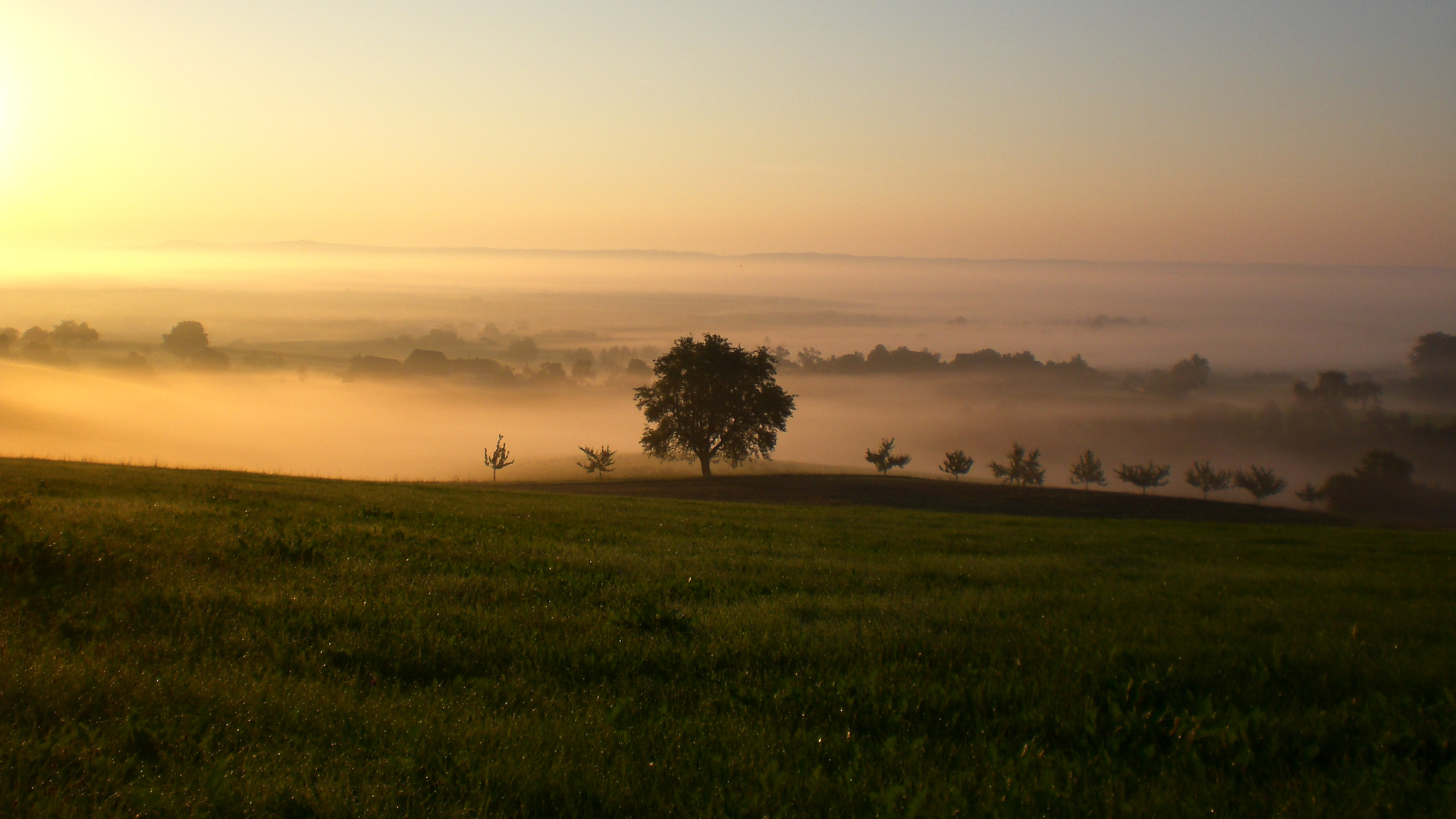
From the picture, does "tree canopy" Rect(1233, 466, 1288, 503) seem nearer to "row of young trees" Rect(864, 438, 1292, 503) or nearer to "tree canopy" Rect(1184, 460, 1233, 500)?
"row of young trees" Rect(864, 438, 1292, 503)

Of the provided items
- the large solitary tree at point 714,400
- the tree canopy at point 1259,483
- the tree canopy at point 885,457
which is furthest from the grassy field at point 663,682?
the tree canopy at point 1259,483

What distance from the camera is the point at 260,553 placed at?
10.2m

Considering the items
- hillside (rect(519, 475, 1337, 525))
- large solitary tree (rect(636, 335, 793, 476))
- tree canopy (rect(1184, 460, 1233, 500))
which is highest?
large solitary tree (rect(636, 335, 793, 476))

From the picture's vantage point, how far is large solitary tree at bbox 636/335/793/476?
62969mm

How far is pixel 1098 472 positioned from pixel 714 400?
53969 millimetres

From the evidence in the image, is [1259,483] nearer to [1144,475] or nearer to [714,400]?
[1144,475]

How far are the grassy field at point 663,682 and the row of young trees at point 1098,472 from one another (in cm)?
6273

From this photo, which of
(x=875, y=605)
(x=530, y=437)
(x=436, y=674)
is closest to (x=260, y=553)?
(x=436, y=674)

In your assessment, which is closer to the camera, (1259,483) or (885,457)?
(1259,483)

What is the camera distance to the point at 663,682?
6.89m

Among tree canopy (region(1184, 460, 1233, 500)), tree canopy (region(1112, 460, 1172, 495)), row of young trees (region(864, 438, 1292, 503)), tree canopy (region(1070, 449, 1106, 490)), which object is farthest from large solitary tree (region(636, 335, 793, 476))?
tree canopy (region(1184, 460, 1233, 500))

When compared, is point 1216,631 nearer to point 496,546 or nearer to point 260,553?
point 496,546

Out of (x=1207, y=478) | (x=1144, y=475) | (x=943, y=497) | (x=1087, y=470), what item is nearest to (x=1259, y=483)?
(x=1144, y=475)

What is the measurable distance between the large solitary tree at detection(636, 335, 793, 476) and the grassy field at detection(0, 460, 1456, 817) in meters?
50.2
